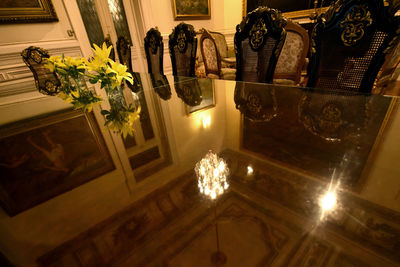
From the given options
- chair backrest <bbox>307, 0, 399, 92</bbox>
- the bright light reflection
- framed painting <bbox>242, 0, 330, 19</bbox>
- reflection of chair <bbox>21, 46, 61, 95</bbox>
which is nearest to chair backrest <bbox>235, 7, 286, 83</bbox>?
chair backrest <bbox>307, 0, 399, 92</bbox>

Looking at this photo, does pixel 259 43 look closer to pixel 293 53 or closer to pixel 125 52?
pixel 293 53

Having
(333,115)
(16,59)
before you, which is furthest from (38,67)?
(333,115)

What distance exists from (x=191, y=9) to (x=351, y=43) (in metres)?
3.66

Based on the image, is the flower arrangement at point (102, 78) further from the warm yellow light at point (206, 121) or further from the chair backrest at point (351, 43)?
the chair backrest at point (351, 43)

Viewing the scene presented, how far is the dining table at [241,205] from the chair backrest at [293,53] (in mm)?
1299

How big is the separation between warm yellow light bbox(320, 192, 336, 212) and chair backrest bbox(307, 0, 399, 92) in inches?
33.9

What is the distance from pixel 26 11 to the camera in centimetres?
258

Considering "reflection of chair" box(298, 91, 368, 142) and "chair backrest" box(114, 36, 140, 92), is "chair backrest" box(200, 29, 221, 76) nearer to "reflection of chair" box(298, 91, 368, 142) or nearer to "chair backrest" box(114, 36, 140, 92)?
"chair backrest" box(114, 36, 140, 92)

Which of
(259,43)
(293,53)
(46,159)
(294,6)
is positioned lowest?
(46,159)

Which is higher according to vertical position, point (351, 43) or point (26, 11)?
point (26, 11)

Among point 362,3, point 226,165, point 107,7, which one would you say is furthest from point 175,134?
point 107,7

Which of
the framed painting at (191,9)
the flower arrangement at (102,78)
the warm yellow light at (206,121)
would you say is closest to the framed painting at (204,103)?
the warm yellow light at (206,121)

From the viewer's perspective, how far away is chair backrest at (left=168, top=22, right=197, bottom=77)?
1.50 meters

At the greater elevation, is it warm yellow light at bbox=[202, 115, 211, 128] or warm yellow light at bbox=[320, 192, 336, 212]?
warm yellow light at bbox=[202, 115, 211, 128]
